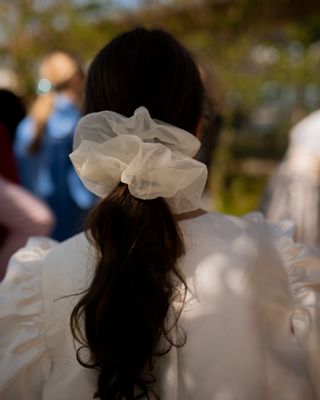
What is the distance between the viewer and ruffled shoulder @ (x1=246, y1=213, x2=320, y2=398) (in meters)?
1.27

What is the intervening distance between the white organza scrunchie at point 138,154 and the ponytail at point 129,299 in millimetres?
58

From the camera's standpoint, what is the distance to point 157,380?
125cm

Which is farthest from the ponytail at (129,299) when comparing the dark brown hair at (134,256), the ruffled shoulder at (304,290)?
the ruffled shoulder at (304,290)

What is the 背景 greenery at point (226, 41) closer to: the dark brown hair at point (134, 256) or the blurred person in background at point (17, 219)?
the blurred person in background at point (17, 219)

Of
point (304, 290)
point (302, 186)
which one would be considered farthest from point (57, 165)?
point (304, 290)

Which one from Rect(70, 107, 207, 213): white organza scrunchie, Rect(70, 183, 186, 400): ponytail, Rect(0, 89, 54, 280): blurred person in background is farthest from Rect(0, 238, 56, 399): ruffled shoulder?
Rect(0, 89, 54, 280): blurred person in background

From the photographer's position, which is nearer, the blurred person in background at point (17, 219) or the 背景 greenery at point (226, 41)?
the blurred person in background at point (17, 219)

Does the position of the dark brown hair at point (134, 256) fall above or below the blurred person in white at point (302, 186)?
above

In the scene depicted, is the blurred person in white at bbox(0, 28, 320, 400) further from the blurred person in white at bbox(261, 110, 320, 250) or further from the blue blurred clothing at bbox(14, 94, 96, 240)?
the blue blurred clothing at bbox(14, 94, 96, 240)

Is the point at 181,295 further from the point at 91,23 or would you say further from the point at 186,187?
the point at 91,23

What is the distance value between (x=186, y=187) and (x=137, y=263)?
0.73 ft

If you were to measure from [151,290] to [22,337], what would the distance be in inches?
13.5

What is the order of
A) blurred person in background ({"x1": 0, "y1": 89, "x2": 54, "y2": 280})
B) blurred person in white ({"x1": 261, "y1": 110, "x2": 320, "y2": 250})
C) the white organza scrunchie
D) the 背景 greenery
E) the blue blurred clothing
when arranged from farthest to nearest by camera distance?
the 背景 greenery < the blue blurred clothing < blurred person in white ({"x1": 261, "y1": 110, "x2": 320, "y2": 250}) < blurred person in background ({"x1": 0, "y1": 89, "x2": 54, "y2": 280}) < the white organza scrunchie

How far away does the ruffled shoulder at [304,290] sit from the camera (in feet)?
4.16
